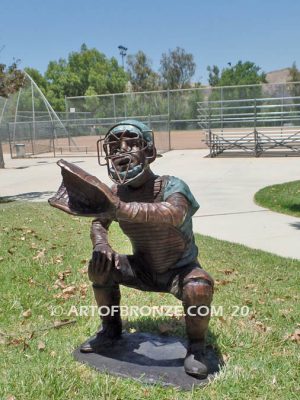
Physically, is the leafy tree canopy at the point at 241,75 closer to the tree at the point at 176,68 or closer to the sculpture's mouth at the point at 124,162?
the tree at the point at 176,68

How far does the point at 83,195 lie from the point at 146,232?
0.54m

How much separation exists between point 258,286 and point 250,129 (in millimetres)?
19764

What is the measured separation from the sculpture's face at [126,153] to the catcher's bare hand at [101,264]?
0.52 meters

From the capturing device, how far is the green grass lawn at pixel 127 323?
274 centimetres

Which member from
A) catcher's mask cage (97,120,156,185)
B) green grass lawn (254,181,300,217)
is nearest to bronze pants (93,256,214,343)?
catcher's mask cage (97,120,156,185)

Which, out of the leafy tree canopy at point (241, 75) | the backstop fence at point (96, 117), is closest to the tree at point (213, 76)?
the leafy tree canopy at point (241, 75)

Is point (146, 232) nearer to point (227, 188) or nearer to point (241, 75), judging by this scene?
point (227, 188)

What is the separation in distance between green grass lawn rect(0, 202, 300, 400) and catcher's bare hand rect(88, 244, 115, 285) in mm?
573

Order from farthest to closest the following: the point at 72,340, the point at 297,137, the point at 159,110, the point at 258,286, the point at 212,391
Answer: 1. the point at 159,110
2. the point at 297,137
3. the point at 258,286
4. the point at 72,340
5. the point at 212,391

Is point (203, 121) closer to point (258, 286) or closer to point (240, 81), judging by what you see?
point (258, 286)

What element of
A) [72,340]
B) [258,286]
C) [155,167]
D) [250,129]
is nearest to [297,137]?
[250,129]

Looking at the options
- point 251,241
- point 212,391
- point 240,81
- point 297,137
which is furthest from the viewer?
point 240,81

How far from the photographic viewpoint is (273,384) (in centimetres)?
283

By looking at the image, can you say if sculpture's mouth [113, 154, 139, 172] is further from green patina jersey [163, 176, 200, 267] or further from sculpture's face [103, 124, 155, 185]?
green patina jersey [163, 176, 200, 267]
